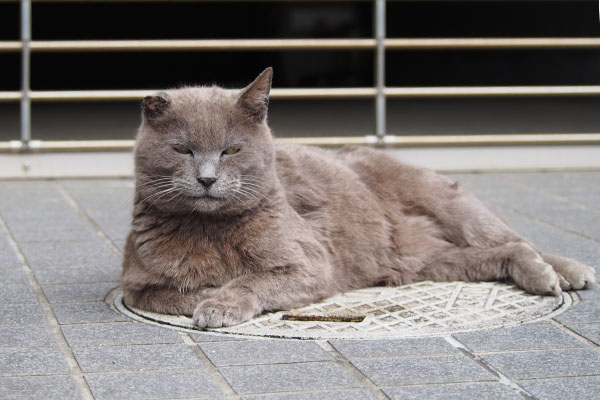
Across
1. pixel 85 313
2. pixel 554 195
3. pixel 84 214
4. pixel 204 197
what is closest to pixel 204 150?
pixel 204 197

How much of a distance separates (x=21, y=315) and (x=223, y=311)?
0.97 meters

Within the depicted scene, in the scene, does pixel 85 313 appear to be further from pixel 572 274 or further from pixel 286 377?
pixel 572 274

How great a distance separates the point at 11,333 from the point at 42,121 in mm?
10722

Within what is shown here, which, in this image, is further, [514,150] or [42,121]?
[42,121]

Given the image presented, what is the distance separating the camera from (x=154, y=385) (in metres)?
3.52

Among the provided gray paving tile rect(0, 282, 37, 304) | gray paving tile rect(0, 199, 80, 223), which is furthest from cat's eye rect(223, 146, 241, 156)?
gray paving tile rect(0, 199, 80, 223)

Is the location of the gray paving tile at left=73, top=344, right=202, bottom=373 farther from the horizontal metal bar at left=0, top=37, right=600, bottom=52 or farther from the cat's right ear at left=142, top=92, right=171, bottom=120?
the horizontal metal bar at left=0, top=37, right=600, bottom=52

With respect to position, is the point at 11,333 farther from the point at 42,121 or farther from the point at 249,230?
the point at 42,121

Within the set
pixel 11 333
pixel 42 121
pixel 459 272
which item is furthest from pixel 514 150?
pixel 42 121

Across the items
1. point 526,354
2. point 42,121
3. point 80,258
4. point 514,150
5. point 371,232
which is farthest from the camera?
point 42,121

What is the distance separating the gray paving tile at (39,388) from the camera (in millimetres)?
3400

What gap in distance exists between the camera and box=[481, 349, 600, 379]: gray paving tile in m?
3.67

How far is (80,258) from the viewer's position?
18.8 feet

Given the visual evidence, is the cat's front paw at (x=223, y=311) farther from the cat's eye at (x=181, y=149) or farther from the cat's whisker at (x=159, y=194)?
the cat's eye at (x=181, y=149)
